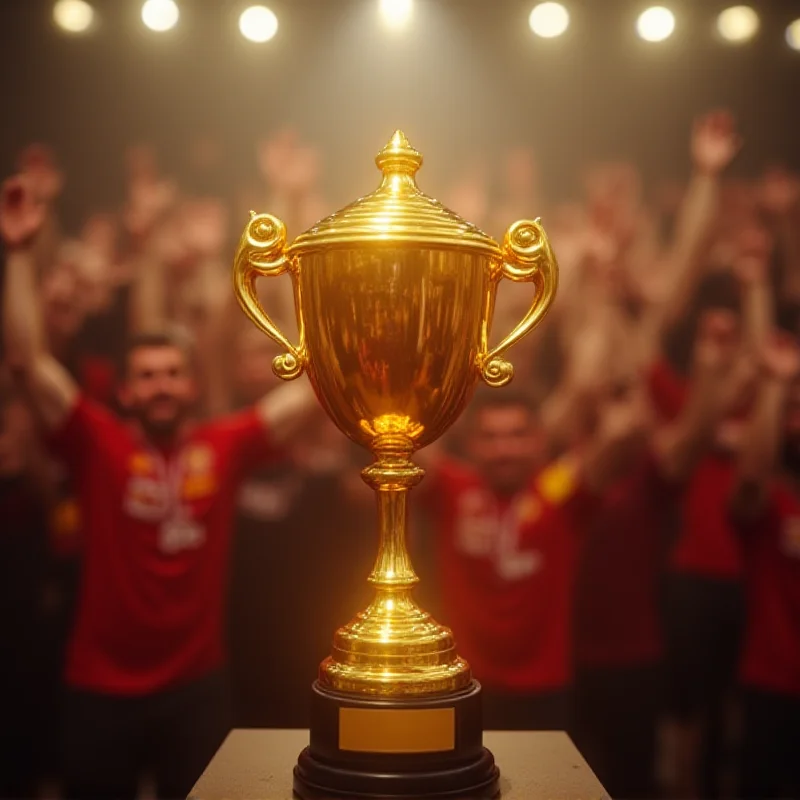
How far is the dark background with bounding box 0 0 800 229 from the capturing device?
9.64 ft

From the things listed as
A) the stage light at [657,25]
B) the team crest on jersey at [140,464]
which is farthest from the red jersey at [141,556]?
the stage light at [657,25]

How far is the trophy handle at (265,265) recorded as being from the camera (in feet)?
4.28

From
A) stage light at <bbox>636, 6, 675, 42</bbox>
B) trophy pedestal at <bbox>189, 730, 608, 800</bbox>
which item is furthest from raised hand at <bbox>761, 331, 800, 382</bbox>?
trophy pedestal at <bbox>189, 730, 608, 800</bbox>

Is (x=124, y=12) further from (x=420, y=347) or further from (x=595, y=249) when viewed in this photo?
(x=420, y=347)

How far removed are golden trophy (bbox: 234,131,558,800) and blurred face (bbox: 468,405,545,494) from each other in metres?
1.49

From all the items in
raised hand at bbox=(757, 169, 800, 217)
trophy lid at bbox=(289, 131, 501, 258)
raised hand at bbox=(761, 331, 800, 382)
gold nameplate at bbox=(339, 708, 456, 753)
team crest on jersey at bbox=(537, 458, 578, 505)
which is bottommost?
gold nameplate at bbox=(339, 708, 456, 753)

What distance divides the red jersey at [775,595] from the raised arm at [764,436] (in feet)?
0.16

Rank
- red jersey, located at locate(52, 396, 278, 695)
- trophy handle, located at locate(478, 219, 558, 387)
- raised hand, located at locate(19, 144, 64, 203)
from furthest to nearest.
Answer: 1. raised hand, located at locate(19, 144, 64, 203)
2. red jersey, located at locate(52, 396, 278, 695)
3. trophy handle, located at locate(478, 219, 558, 387)

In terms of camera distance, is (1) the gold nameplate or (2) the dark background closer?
(1) the gold nameplate

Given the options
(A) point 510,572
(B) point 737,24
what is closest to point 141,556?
(A) point 510,572

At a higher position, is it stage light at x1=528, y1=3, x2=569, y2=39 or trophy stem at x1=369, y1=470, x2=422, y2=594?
stage light at x1=528, y1=3, x2=569, y2=39

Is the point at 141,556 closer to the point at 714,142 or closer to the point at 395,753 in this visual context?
the point at 395,753

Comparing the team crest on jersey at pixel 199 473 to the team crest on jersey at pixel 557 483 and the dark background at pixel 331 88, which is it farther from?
the team crest on jersey at pixel 557 483

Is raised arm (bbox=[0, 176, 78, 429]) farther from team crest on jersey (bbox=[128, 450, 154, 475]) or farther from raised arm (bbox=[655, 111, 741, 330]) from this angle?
raised arm (bbox=[655, 111, 741, 330])
